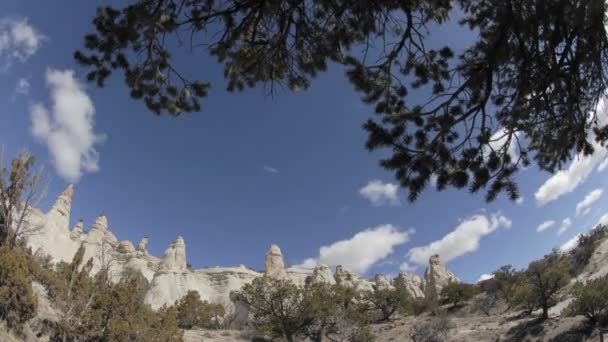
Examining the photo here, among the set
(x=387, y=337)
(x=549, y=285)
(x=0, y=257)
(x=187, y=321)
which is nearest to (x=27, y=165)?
(x=0, y=257)

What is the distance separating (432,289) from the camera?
57469 mm

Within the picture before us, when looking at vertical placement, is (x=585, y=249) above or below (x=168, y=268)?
below

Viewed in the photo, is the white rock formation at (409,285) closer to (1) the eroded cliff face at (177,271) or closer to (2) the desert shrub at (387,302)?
(1) the eroded cliff face at (177,271)

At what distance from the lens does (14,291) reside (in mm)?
11047

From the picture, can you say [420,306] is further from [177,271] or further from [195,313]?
[177,271]

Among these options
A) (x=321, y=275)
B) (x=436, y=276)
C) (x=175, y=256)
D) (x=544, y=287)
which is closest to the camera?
(x=544, y=287)

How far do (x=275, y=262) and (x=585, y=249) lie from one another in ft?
138

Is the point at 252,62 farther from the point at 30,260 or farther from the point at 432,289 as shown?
A: the point at 432,289

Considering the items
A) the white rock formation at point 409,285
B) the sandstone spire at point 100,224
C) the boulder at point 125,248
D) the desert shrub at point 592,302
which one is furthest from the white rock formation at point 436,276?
the sandstone spire at point 100,224

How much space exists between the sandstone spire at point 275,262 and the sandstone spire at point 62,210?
30.7m

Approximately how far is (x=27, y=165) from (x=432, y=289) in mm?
54209

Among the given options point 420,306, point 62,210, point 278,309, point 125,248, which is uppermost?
point 125,248

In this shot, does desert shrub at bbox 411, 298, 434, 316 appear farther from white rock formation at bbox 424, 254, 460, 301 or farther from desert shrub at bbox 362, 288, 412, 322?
white rock formation at bbox 424, 254, 460, 301

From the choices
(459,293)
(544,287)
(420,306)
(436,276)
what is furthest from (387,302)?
(436,276)
